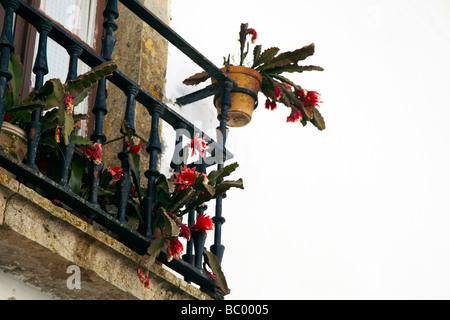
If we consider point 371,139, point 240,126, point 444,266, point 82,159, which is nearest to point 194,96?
point 240,126

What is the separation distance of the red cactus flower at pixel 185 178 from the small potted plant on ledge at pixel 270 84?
2.75ft

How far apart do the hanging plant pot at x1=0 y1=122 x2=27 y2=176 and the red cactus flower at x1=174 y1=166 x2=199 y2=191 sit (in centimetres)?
71

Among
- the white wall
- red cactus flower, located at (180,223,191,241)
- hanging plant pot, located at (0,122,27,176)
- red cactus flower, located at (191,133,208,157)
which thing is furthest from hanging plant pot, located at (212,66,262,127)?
hanging plant pot, located at (0,122,27,176)

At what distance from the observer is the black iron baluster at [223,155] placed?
407 centimetres

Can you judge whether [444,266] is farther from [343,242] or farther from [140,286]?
[140,286]

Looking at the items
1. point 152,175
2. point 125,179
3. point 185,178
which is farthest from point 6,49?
point 185,178

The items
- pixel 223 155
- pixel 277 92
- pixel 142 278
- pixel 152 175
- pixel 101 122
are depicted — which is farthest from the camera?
pixel 277 92

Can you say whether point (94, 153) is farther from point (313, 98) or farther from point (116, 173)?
point (313, 98)

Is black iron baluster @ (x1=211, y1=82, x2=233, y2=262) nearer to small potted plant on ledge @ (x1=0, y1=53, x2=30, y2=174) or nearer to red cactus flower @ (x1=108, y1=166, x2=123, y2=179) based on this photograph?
red cactus flower @ (x1=108, y1=166, x2=123, y2=179)

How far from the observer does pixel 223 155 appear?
13.8 ft

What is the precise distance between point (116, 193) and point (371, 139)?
239cm

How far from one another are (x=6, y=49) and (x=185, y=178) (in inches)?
36.7

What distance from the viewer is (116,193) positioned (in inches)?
151

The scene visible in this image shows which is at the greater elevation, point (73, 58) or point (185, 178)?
point (73, 58)
